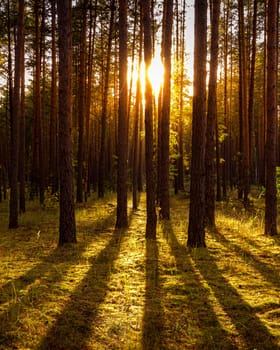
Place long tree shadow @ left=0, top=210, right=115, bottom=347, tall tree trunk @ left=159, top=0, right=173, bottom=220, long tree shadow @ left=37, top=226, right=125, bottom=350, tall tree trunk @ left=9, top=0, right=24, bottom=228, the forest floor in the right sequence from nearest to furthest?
long tree shadow @ left=37, top=226, right=125, bottom=350, the forest floor, long tree shadow @ left=0, top=210, right=115, bottom=347, tall tree trunk @ left=9, top=0, right=24, bottom=228, tall tree trunk @ left=159, top=0, right=173, bottom=220

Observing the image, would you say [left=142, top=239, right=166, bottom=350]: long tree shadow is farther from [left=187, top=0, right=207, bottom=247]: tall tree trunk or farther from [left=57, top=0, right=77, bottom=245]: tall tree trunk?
[left=57, top=0, right=77, bottom=245]: tall tree trunk

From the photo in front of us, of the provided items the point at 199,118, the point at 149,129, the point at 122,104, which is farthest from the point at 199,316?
the point at 122,104

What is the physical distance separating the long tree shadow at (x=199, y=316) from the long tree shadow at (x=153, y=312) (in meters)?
0.26

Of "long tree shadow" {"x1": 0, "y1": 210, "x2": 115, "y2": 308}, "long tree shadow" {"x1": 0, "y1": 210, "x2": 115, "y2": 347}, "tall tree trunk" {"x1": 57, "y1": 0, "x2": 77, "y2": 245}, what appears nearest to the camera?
"long tree shadow" {"x1": 0, "y1": 210, "x2": 115, "y2": 347}

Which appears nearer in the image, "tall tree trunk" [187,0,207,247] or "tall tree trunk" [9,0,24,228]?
"tall tree trunk" [187,0,207,247]

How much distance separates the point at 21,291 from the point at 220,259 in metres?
4.09

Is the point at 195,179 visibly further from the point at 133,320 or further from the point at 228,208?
the point at 228,208

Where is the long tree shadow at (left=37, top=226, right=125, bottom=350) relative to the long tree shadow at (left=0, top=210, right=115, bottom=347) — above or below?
below

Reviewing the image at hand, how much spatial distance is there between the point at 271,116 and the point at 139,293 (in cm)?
688

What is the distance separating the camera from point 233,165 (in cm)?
3603

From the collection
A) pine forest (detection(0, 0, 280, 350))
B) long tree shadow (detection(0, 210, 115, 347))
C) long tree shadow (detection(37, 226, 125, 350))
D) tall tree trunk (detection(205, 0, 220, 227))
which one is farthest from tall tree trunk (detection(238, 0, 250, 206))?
long tree shadow (detection(37, 226, 125, 350))

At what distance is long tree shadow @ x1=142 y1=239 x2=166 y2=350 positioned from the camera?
12.8 ft

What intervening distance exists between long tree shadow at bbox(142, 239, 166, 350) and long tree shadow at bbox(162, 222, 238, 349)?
259mm

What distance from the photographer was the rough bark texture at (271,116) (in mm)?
9984
